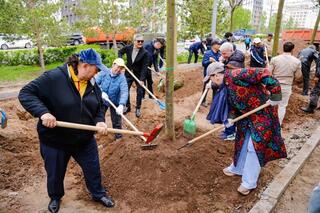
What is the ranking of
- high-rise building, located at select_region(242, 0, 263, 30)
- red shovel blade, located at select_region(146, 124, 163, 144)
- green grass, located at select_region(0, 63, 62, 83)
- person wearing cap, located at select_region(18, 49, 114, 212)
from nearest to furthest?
person wearing cap, located at select_region(18, 49, 114, 212)
red shovel blade, located at select_region(146, 124, 163, 144)
green grass, located at select_region(0, 63, 62, 83)
high-rise building, located at select_region(242, 0, 263, 30)

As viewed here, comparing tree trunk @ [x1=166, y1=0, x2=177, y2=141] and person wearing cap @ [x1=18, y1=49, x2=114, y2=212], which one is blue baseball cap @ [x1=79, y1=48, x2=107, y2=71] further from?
tree trunk @ [x1=166, y1=0, x2=177, y2=141]

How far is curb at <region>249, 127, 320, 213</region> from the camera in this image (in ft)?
9.92

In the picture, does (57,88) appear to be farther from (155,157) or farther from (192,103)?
(192,103)

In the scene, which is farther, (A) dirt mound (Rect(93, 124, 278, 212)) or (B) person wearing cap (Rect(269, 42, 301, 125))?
(B) person wearing cap (Rect(269, 42, 301, 125))

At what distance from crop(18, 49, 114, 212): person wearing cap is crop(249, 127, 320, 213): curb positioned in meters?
1.92

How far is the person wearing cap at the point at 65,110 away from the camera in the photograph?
8.29ft

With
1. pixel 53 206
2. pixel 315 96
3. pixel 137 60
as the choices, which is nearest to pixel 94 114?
pixel 53 206

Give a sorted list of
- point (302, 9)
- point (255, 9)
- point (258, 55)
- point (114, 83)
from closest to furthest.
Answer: point (114, 83) → point (258, 55) → point (302, 9) → point (255, 9)

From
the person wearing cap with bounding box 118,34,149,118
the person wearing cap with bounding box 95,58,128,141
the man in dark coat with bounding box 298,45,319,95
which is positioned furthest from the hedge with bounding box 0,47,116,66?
the person wearing cap with bounding box 95,58,128,141

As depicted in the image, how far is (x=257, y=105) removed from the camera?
10.2 ft

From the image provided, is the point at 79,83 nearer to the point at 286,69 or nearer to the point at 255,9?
the point at 286,69

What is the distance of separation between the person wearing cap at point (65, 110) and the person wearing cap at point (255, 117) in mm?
1522

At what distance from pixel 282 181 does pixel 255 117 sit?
106cm

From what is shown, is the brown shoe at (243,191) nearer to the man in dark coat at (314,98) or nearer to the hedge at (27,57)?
the man in dark coat at (314,98)
